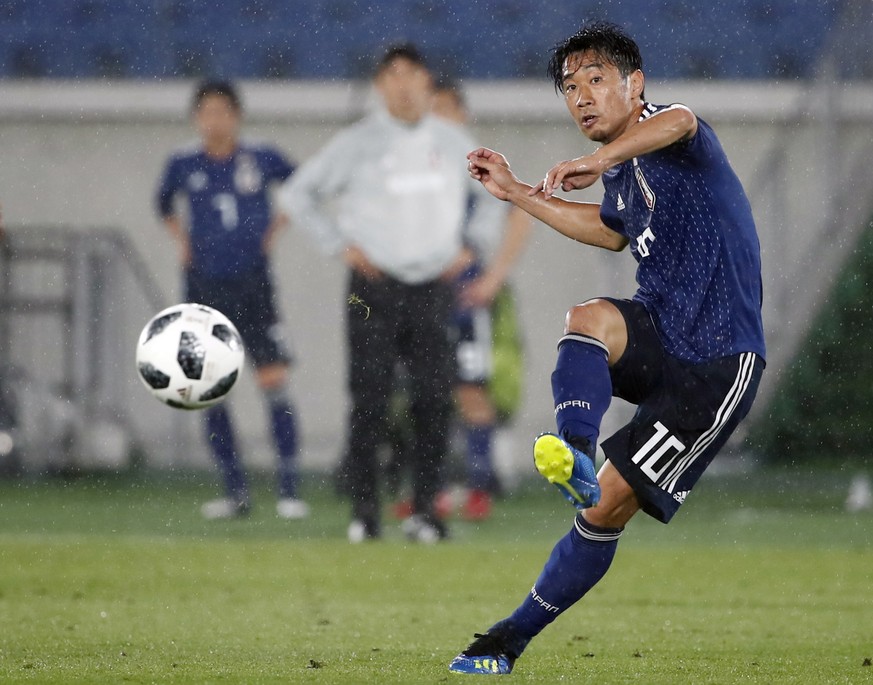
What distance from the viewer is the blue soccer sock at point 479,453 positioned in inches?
335

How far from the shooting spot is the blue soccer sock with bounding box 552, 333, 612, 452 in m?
3.58

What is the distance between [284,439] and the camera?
838cm

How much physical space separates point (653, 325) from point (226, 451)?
4.74 metres

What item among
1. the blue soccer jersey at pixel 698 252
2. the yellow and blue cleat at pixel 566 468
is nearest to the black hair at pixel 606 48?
the blue soccer jersey at pixel 698 252

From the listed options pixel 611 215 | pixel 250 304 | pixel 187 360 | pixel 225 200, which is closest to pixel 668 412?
pixel 611 215

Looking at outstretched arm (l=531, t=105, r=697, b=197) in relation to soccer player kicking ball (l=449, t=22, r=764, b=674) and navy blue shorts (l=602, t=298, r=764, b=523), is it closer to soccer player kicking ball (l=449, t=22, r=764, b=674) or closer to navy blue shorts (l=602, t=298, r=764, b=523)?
soccer player kicking ball (l=449, t=22, r=764, b=674)

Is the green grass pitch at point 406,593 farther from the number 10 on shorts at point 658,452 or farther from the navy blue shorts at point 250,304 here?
the navy blue shorts at point 250,304

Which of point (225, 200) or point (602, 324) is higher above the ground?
point (602, 324)

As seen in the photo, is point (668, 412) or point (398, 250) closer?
point (668, 412)

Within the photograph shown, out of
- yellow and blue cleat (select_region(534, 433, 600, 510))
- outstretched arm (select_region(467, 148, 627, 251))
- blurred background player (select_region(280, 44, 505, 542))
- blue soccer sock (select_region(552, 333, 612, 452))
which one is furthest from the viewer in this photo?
blurred background player (select_region(280, 44, 505, 542))

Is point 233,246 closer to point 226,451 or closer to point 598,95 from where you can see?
point 226,451

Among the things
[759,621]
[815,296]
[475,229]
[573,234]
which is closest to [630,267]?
[815,296]

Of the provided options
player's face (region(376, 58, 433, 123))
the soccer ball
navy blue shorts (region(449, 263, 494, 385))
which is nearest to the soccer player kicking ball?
the soccer ball

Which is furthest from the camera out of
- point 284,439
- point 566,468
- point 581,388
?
point 284,439
